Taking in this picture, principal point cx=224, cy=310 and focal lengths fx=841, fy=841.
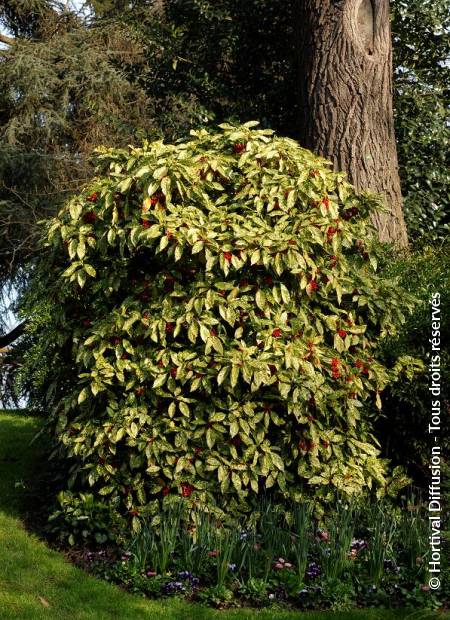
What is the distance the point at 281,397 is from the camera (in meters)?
5.61

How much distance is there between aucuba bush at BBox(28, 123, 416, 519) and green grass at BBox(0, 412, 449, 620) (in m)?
0.58

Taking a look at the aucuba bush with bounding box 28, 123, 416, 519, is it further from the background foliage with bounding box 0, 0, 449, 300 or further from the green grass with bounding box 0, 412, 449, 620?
the background foliage with bounding box 0, 0, 449, 300

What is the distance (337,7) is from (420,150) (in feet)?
7.56

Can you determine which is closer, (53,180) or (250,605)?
(250,605)

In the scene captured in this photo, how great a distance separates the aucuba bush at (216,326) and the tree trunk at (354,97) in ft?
6.31

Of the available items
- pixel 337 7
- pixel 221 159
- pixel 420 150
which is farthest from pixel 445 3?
pixel 221 159

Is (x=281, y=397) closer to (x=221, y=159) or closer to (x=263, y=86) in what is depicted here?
(x=221, y=159)

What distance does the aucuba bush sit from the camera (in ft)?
18.2

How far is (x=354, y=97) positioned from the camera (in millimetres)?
8086

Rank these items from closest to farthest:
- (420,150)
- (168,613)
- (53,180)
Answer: (168,613), (420,150), (53,180)

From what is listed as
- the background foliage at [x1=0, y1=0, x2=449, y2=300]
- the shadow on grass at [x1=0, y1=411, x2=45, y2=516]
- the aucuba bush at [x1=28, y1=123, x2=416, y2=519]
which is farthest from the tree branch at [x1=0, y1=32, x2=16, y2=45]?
the aucuba bush at [x1=28, y1=123, x2=416, y2=519]

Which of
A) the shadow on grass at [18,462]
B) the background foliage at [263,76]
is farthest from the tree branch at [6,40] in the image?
the shadow on grass at [18,462]

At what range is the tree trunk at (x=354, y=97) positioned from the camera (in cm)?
805

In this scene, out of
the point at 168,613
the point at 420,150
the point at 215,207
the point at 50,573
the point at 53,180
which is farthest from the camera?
the point at 53,180
